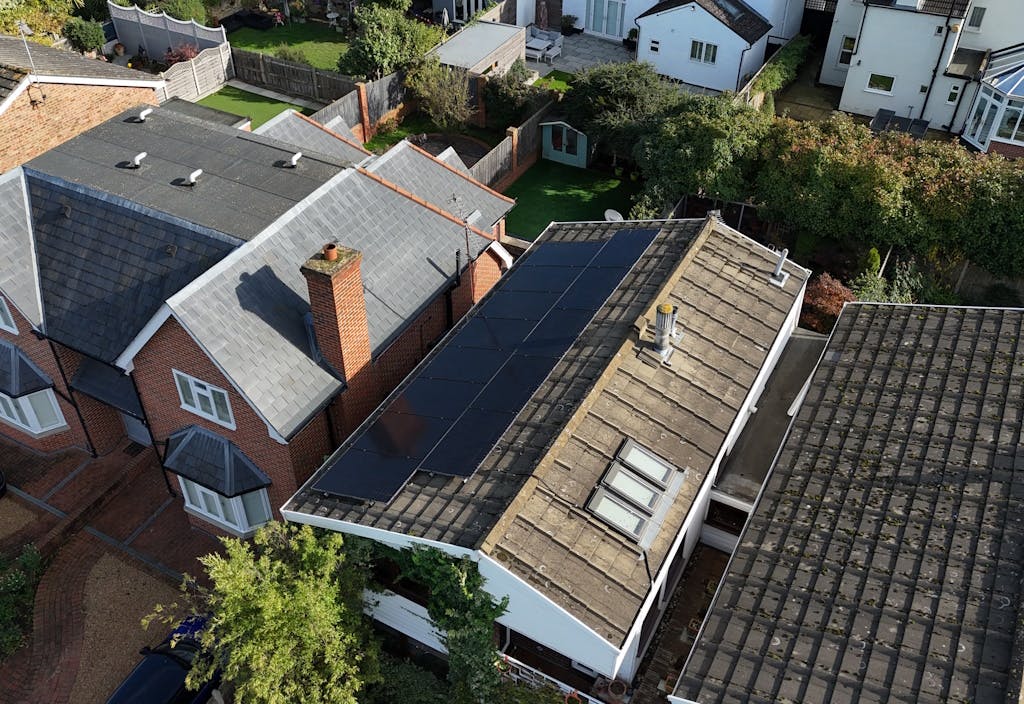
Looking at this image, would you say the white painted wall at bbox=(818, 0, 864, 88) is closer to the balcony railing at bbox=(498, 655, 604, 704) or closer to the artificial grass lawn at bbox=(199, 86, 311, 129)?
the artificial grass lawn at bbox=(199, 86, 311, 129)

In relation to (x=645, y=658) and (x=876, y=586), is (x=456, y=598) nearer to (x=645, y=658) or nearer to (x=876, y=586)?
(x=645, y=658)

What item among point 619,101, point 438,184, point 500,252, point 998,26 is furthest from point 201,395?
point 998,26

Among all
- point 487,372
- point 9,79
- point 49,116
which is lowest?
point 487,372

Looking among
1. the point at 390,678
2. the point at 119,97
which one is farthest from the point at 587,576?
the point at 119,97

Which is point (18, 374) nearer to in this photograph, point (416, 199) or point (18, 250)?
point (18, 250)

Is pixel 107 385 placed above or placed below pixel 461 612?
below

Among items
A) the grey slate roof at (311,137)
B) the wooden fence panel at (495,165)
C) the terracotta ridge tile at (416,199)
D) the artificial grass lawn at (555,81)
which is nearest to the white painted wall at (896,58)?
the artificial grass lawn at (555,81)
